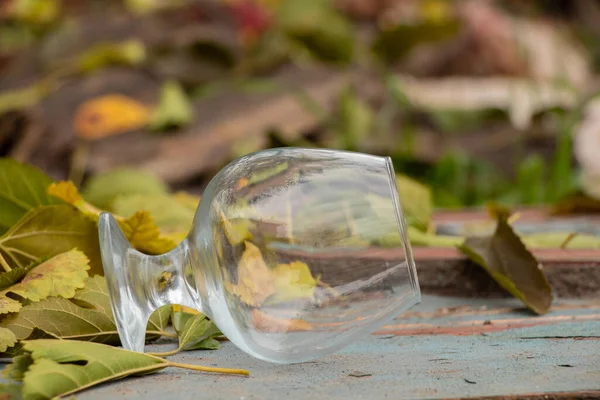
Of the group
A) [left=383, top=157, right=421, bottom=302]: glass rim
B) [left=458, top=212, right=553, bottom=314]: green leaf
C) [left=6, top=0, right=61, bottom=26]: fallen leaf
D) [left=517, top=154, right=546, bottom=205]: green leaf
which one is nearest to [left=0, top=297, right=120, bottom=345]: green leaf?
[left=383, top=157, right=421, bottom=302]: glass rim

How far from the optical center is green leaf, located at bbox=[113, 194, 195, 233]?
1048 mm

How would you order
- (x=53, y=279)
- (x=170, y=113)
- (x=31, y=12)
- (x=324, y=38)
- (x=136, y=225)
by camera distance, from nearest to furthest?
(x=53, y=279) < (x=136, y=225) < (x=170, y=113) < (x=324, y=38) < (x=31, y=12)

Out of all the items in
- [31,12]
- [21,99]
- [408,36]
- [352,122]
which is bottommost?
[352,122]

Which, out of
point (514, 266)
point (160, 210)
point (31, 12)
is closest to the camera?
point (514, 266)

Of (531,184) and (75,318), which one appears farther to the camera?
(531,184)

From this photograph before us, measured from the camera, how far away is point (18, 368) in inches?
22.8

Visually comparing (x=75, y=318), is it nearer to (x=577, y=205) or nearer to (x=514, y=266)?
(x=514, y=266)

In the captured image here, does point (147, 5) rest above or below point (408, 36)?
above

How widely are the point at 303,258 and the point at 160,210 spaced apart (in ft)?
1.67

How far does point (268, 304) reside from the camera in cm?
61

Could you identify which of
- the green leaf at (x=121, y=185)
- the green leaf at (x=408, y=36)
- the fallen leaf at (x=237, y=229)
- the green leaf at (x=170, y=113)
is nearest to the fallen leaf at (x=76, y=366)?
the fallen leaf at (x=237, y=229)

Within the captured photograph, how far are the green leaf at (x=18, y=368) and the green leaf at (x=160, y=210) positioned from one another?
1.44 ft

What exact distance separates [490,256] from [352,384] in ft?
1.20

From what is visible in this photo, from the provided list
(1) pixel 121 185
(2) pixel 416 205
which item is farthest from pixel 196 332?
(1) pixel 121 185
